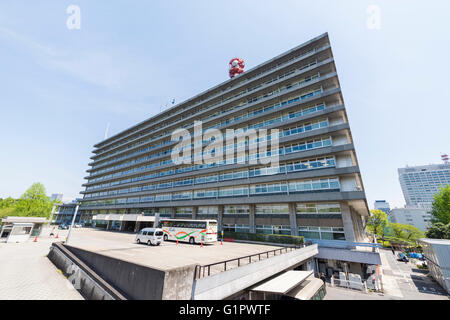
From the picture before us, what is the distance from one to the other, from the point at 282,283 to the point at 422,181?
236760 mm

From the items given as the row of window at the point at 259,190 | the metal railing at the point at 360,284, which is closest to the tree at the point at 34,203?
the row of window at the point at 259,190

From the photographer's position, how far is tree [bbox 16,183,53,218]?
2172 inches

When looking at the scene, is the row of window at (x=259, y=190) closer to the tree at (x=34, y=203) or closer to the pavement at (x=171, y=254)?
the pavement at (x=171, y=254)

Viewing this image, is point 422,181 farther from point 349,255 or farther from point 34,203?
point 34,203

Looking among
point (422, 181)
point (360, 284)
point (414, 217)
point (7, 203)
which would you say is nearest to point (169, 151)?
point (360, 284)

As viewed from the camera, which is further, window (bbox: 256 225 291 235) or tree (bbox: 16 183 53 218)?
tree (bbox: 16 183 53 218)

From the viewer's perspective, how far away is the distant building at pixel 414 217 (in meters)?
120

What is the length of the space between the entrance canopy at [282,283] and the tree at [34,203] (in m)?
74.7

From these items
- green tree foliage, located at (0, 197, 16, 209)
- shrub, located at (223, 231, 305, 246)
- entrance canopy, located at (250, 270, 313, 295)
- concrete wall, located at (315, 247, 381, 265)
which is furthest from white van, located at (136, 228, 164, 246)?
green tree foliage, located at (0, 197, 16, 209)

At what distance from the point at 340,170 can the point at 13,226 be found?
4577cm

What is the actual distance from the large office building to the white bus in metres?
8.69

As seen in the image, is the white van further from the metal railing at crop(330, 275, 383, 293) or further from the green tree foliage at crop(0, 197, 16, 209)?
the green tree foliage at crop(0, 197, 16, 209)

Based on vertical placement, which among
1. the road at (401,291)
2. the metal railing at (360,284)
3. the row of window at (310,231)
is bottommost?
the road at (401,291)

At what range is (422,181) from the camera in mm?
169875
